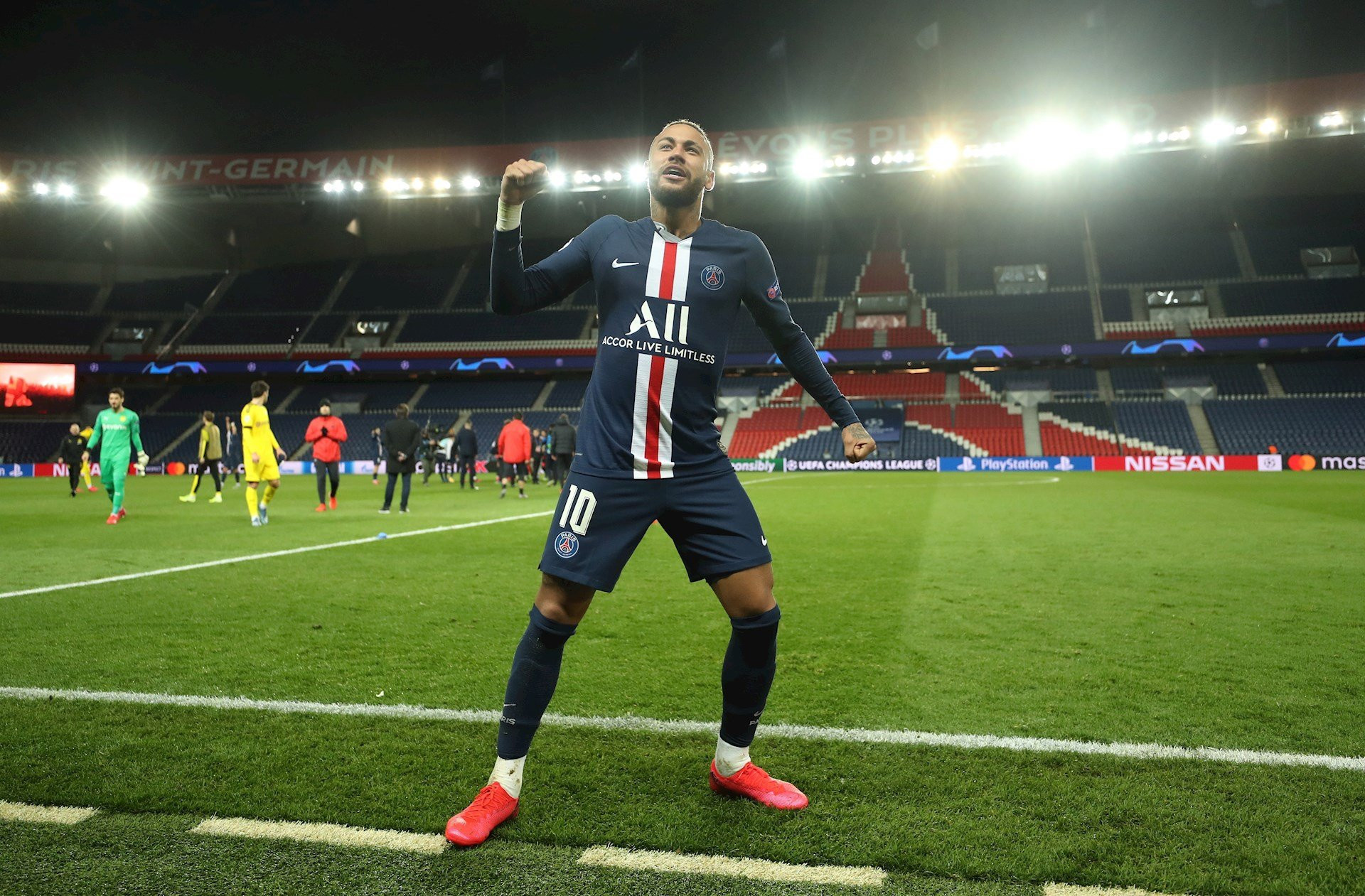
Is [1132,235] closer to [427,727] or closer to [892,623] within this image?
[892,623]

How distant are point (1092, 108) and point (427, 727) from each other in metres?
36.5

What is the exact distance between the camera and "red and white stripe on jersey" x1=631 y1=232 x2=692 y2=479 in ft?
8.87

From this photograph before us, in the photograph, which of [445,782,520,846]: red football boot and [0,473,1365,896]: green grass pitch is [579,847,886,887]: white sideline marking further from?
[445,782,520,846]: red football boot

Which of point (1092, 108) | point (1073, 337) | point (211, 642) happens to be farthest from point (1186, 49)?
point (211, 642)

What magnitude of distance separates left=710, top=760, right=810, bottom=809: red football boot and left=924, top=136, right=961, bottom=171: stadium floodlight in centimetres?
3541

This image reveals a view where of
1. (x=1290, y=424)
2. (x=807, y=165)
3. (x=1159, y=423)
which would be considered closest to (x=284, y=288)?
(x=807, y=165)

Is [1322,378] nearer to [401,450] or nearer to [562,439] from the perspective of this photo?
[562,439]

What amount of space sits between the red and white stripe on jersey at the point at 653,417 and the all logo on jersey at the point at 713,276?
29cm

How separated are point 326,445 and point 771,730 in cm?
1319

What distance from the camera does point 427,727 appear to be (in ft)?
11.1

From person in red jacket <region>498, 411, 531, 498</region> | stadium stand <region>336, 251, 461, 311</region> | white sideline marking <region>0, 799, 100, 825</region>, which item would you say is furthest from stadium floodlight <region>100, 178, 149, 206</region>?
white sideline marking <region>0, 799, 100, 825</region>

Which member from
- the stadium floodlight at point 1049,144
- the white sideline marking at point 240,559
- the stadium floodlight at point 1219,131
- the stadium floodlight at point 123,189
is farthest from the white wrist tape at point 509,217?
the stadium floodlight at point 123,189

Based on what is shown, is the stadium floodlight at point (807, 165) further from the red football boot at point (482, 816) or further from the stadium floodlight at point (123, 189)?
the red football boot at point (482, 816)

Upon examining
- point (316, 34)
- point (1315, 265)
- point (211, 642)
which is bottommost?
point (211, 642)
